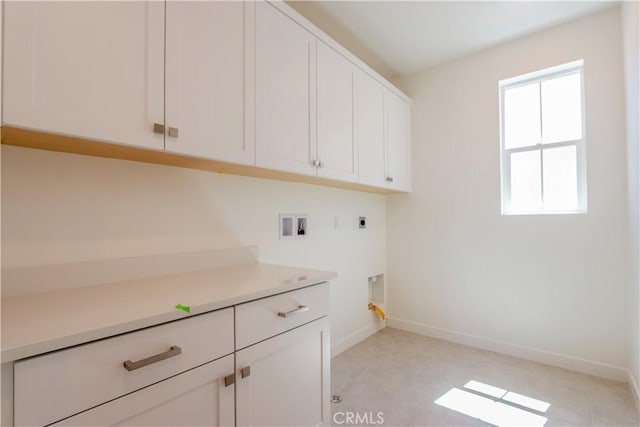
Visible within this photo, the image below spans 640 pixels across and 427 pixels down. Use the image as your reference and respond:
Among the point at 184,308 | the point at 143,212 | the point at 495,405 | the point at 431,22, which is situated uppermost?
the point at 431,22

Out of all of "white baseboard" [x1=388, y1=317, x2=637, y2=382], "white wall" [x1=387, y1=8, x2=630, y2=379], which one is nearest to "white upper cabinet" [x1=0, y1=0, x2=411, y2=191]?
"white wall" [x1=387, y1=8, x2=630, y2=379]

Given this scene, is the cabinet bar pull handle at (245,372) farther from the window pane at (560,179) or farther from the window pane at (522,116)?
the window pane at (522,116)

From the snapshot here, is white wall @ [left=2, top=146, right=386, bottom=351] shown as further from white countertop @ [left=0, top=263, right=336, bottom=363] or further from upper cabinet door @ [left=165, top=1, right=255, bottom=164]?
upper cabinet door @ [left=165, top=1, right=255, bottom=164]

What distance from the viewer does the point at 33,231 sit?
109 centimetres

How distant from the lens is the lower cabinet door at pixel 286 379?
1.06 m

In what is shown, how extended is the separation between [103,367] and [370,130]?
2.11 meters

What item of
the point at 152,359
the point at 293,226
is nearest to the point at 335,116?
the point at 293,226

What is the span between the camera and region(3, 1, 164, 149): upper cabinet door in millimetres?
835

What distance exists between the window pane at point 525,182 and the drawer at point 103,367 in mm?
2510

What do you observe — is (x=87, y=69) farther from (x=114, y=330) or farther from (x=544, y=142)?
(x=544, y=142)

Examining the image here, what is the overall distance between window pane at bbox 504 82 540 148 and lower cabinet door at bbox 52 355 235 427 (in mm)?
2683

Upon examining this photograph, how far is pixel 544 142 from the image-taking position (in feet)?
7.89

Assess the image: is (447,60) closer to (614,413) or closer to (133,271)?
(614,413)

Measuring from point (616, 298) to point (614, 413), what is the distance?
753 millimetres
